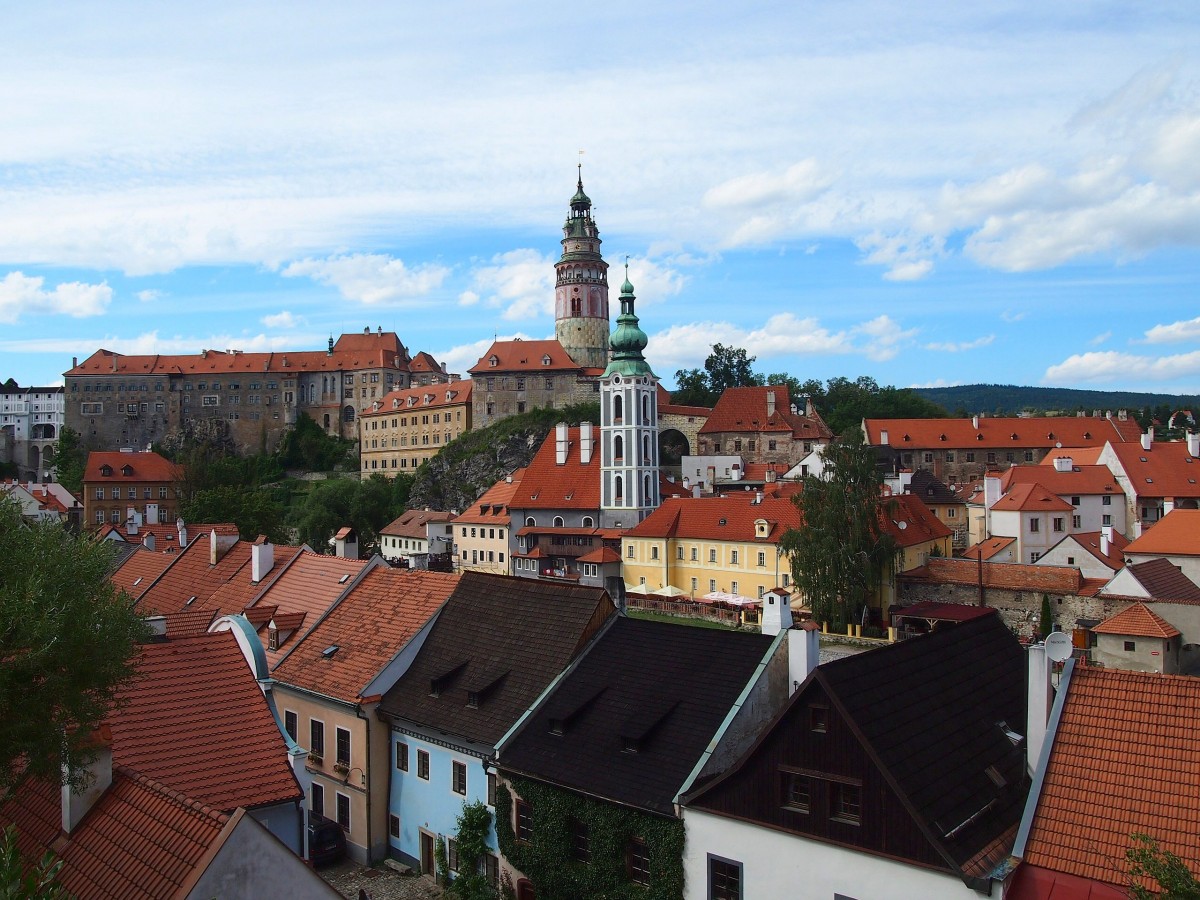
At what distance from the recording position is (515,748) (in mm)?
17906

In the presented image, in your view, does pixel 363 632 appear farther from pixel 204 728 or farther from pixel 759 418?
pixel 759 418

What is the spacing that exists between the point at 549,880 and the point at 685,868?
3081mm

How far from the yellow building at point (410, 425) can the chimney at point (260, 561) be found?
73.3 metres

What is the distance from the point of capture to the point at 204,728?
47.2 feet

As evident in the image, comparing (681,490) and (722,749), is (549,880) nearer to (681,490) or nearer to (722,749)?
(722,749)

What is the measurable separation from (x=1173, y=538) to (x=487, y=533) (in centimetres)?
4260

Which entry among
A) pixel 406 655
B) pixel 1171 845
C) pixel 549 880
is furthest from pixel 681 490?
pixel 1171 845

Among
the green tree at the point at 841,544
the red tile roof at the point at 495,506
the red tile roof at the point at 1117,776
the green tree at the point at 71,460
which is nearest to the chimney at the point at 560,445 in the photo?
the red tile roof at the point at 495,506

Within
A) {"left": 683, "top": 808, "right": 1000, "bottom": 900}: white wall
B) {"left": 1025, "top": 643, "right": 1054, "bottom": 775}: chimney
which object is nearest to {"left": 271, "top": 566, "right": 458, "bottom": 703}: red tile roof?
{"left": 683, "top": 808, "right": 1000, "bottom": 900}: white wall

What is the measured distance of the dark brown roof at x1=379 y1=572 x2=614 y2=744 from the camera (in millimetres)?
19109

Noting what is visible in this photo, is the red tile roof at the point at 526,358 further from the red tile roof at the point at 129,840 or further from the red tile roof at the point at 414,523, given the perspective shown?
the red tile roof at the point at 129,840

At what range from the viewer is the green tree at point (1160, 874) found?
1009 centimetres

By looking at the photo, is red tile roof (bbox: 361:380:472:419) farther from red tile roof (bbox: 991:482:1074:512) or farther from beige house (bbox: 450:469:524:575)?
red tile roof (bbox: 991:482:1074:512)

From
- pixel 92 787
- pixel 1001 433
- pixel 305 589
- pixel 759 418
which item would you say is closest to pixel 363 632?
pixel 305 589
